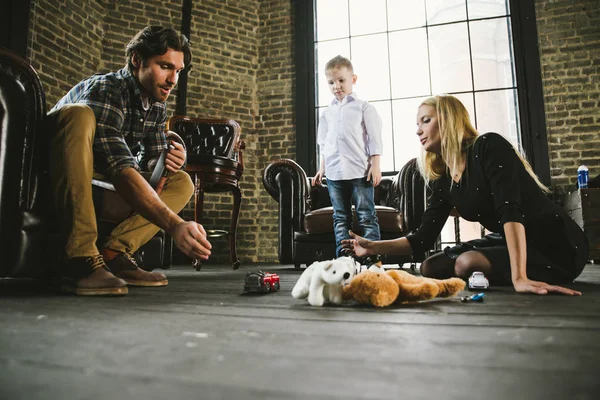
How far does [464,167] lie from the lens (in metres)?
1.52

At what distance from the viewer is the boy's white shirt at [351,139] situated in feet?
8.01

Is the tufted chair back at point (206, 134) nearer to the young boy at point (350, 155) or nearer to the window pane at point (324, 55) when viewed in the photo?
the window pane at point (324, 55)

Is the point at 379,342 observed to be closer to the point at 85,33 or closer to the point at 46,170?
the point at 46,170

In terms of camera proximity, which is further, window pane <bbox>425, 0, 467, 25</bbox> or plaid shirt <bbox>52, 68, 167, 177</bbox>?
window pane <bbox>425, 0, 467, 25</bbox>

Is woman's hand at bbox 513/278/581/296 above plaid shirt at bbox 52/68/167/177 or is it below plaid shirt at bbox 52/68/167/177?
below

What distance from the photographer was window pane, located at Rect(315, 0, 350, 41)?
4.95 m

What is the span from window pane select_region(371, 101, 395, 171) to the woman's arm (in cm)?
344

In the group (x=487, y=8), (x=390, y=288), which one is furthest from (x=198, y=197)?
(x=487, y=8)

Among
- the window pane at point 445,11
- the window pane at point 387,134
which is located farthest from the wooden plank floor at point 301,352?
the window pane at point 445,11

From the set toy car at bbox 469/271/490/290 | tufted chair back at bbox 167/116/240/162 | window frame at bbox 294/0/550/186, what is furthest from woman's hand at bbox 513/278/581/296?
window frame at bbox 294/0/550/186

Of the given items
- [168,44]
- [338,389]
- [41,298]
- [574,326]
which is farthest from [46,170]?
[574,326]

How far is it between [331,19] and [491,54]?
184cm

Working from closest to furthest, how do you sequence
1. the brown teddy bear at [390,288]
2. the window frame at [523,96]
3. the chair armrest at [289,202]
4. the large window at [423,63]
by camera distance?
1. the brown teddy bear at [390,288]
2. the chair armrest at [289,202]
3. the window frame at [523,96]
4. the large window at [423,63]

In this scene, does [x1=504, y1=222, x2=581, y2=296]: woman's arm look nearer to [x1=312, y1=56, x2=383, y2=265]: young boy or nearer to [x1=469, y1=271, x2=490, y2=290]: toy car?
[x1=469, y1=271, x2=490, y2=290]: toy car
